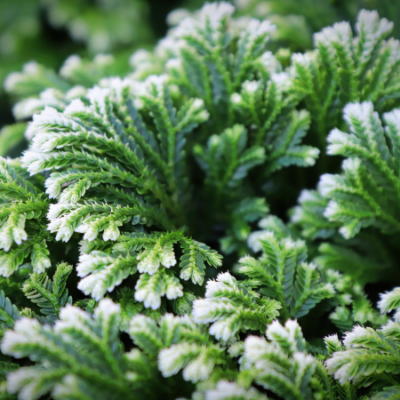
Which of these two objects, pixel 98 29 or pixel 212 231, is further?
pixel 98 29

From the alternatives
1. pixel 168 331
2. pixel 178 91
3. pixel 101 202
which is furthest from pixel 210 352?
pixel 178 91

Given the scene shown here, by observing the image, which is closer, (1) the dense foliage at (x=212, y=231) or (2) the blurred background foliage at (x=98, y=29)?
(1) the dense foliage at (x=212, y=231)

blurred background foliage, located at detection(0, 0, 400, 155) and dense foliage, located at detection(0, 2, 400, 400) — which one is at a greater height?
blurred background foliage, located at detection(0, 0, 400, 155)

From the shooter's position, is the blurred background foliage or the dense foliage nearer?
the dense foliage

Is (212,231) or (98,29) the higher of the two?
(98,29)

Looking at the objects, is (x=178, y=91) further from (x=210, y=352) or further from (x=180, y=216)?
(x=210, y=352)
